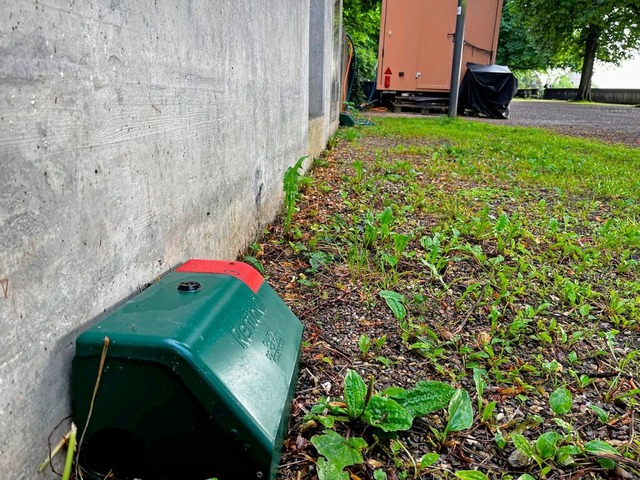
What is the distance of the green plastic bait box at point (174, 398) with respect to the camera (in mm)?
984

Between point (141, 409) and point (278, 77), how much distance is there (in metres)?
2.30

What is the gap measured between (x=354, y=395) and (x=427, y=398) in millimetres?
219

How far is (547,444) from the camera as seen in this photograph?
126cm

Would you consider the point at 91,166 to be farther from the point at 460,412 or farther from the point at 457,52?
the point at 457,52

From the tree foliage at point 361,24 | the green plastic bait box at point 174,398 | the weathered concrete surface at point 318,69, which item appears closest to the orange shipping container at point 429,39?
the tree foliage at point 361,24

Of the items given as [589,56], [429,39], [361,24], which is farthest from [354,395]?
[589,56]

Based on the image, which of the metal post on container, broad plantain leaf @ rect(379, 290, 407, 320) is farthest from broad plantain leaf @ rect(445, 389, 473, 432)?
the metal post on container

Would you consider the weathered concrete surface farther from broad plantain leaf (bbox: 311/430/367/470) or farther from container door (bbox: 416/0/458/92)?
container door (bbox: 416/0/458/92)

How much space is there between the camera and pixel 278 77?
2.90 m

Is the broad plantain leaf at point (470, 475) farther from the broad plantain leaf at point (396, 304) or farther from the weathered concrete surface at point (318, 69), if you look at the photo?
the weathered concrete surface at point (318, 69)

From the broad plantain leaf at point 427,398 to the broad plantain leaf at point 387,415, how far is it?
0.22ft

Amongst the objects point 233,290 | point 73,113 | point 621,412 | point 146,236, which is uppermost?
point 73,113

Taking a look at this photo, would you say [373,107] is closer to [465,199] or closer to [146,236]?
[465,199]

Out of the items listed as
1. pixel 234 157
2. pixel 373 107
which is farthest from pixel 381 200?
pixel 373 107
